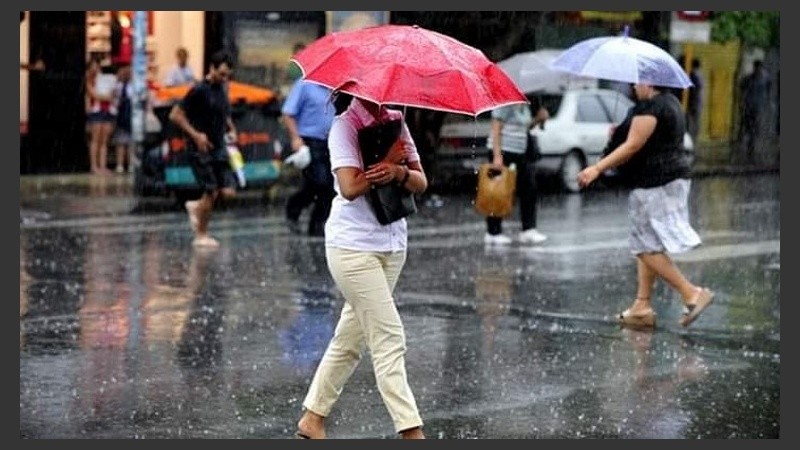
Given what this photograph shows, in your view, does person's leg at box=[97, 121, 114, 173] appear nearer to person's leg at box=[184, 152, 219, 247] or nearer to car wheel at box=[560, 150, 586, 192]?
car wheel at box=[560, 150, 586, 192]

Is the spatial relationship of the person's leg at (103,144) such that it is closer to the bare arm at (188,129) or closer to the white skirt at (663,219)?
the bare arm at (188,129)

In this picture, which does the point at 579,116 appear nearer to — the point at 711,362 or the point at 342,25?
the point at 342,25

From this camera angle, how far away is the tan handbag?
14531 millimetres

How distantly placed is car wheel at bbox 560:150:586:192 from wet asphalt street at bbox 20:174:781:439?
5368mm

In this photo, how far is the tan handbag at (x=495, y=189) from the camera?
14.5 meters

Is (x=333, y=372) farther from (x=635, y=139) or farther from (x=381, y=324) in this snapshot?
(x=635, y=139)

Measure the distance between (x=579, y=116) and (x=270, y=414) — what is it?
51.6 ft

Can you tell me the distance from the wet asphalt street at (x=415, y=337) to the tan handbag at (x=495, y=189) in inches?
19.8

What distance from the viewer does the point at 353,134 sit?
725 cm

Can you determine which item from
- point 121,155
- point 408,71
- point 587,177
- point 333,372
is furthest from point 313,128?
point 121,155

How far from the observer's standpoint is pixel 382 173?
722 centimetres

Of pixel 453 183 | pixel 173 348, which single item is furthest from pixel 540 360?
pixel 453 183

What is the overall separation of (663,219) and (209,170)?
5.27 m

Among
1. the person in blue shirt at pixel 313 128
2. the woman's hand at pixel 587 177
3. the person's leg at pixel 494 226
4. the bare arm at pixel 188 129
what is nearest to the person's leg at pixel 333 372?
the woman's hand at pixel 587 177
